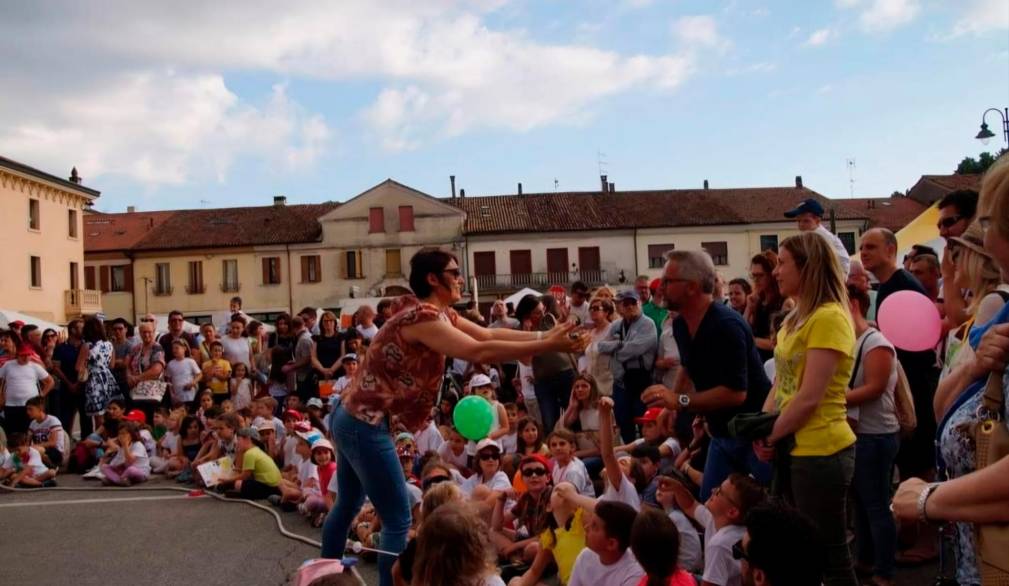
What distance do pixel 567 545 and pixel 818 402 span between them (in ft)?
9.22

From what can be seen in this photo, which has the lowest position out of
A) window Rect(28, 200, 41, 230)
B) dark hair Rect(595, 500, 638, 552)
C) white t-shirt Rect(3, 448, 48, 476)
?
white t-shirt Rect(3, 448, 48, 476)

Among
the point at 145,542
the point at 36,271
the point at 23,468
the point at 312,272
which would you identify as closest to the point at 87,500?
the point at 23,468

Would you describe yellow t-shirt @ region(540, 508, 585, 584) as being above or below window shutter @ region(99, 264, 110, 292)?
below

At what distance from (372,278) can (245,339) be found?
126ft

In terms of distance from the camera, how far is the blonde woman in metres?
3.98

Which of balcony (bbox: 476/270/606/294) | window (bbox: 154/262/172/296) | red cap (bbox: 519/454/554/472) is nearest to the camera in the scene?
red cap (bbox: 519/454/554/472)

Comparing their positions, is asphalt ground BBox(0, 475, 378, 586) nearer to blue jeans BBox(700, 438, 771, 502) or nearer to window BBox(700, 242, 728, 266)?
blue jeans BBox(700, 438, 771, 502)

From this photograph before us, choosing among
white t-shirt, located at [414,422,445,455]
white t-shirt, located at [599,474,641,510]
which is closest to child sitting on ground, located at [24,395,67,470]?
white t-shirt, located at [414,422,445,455]

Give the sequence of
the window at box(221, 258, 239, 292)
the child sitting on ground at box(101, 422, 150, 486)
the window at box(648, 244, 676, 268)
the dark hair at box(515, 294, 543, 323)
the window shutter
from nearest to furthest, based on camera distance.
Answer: the dark hair at box(515, 294, 543, 323)
the child sitting on ground at box(101, 422, 150, 486)
the window at box(648, 244, 676, 268)
the window at box(221, 258, 239, 292)
the window shutter

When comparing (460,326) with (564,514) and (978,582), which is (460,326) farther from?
(978,582)

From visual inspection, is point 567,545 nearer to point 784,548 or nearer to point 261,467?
point 784,548

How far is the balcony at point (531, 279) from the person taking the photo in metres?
51.8

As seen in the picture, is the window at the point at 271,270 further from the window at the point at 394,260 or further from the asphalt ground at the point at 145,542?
the asphalt ground at the point at 145,542

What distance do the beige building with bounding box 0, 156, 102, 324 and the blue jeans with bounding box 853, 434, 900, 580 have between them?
4201 cm
